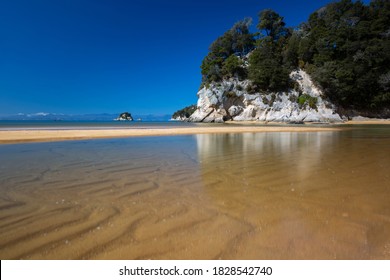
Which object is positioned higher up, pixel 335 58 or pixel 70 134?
pixel 335 58

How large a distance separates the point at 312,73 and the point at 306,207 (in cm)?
5180

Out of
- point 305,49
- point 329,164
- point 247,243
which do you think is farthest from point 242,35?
point 247,243

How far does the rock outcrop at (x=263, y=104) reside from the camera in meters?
43.7

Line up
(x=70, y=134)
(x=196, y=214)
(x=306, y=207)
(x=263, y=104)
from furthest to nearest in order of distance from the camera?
1. (x=263, y=104)
2. (x=70, y=134)
3. (x=306, y=207)
4. (x=196, y=214)

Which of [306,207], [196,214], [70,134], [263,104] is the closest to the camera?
[196,214]

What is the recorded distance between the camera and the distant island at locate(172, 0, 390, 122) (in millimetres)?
41906

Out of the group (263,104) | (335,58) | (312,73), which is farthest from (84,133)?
(335,58)

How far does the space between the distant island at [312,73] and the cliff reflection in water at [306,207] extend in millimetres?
41643

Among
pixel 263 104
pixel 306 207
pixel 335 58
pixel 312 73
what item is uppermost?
pixel 335 58

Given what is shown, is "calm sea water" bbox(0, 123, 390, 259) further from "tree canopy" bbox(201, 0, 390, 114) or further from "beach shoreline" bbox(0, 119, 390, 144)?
"tree canopy" bbox(201, 0, 390, 114)

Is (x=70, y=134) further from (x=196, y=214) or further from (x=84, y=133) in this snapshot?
(x=196, y=214)

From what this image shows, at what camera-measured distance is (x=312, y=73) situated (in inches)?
1809

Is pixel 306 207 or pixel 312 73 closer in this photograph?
pixel 306 207
